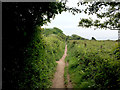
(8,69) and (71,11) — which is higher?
(71,11)

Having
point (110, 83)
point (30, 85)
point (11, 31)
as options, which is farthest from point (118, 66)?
point (11, 31)

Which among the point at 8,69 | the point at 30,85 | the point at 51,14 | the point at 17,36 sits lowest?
the point at 30,85

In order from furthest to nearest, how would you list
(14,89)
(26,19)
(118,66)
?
(118,66) < (26,19) < (14,89)

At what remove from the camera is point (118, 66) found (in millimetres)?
5816

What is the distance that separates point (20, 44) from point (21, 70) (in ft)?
5.06

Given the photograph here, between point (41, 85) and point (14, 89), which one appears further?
point (41, 85)

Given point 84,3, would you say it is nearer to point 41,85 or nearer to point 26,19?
point 26,19

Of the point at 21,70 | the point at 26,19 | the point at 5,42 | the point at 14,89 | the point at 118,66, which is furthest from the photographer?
the point at 118,66

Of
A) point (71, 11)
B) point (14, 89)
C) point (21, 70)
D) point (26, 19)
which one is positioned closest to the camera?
point (14, 89)

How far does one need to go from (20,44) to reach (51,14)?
2468 millimetres

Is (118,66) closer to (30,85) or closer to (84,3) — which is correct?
(84,3)

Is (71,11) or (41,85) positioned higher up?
(71,11)

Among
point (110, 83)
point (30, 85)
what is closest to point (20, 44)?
point (30, 85)

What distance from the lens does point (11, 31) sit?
368 cm
